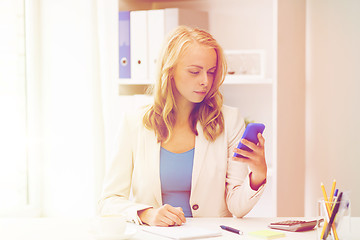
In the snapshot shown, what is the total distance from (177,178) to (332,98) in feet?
4.62

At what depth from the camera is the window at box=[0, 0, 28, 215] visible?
10.4 feet

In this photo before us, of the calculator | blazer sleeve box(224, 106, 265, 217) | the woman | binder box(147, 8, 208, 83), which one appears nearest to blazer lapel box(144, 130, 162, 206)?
the woman

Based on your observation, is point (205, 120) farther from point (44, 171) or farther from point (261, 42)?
point (44, 171)

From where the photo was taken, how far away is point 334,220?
146 cm

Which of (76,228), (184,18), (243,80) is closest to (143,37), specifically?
(184,18)

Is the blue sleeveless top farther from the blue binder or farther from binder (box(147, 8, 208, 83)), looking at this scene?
the blue binder

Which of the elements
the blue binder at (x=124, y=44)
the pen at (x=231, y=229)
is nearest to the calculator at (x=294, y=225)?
the pen at (x=231, y=229)

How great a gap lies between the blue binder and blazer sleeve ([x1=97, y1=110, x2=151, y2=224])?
3.04 feet

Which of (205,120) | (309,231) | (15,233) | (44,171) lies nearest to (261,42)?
(205,120)

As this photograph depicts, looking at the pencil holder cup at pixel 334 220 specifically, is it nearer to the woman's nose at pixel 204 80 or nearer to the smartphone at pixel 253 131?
the smartphone at pixel 253 131

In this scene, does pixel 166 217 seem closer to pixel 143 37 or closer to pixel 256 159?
pixel 256 159

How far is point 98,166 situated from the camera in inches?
126

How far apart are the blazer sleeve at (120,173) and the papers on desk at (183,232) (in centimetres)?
30

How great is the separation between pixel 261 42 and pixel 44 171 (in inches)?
57.6
